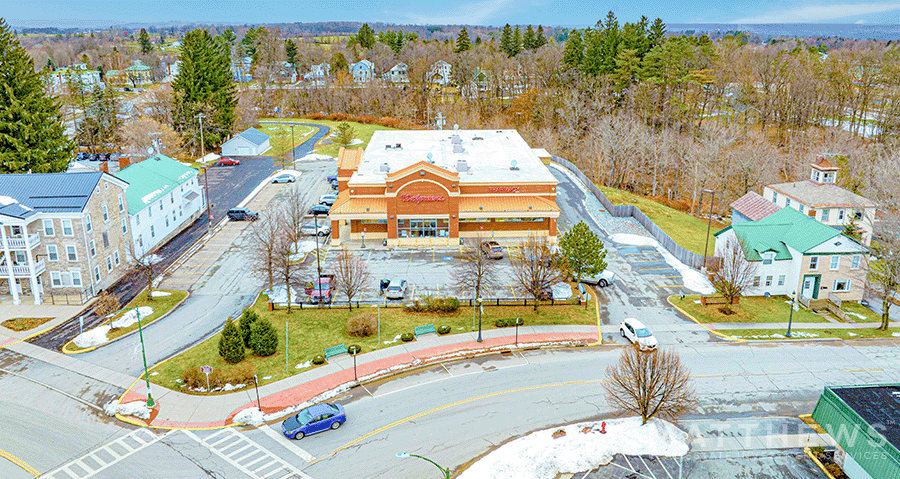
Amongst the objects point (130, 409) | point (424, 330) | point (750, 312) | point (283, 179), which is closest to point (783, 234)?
point (750, 312)

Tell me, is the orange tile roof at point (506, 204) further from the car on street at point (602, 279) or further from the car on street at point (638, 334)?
the car on street at point (638, 334)

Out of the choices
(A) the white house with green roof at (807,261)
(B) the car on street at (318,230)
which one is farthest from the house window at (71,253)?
(A) the white house with green roof at (807,261)

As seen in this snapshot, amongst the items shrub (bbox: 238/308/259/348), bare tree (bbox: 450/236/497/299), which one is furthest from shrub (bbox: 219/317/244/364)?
bare tree (bbox: 450/236/497/299)

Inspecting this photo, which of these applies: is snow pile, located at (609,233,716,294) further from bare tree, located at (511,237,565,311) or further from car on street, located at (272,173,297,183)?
car on street, located at (272,173,297,183)

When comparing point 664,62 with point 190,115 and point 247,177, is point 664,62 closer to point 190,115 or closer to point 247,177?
point 247,177

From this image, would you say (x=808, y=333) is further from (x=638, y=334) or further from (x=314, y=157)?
(x=314, y=157)

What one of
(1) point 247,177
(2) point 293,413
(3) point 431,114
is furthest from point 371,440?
(3) point 431,114
